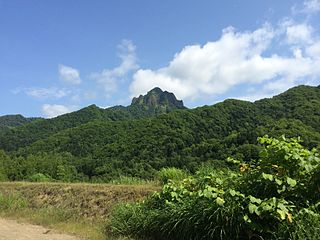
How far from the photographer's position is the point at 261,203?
5977 millimetres

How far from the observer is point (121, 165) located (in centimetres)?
3744

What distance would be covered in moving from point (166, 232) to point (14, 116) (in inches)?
7348

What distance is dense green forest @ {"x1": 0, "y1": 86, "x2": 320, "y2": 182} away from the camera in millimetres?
31094

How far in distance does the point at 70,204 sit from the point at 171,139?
37.0 m

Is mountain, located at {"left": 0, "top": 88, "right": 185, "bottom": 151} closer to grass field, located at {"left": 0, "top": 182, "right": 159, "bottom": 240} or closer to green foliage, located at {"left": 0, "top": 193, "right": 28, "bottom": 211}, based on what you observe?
green foliage, located at {"left": 0, "top": 193, "right": 28, "bottom": 211}

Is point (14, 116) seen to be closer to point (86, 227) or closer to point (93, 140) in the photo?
point (93, 140)

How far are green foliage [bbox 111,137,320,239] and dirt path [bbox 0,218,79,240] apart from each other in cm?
251

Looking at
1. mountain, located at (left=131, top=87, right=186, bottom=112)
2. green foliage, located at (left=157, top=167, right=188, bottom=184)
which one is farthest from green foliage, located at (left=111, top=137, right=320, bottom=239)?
mountain, located at (left=131, top=87, right=186, bottom=112)

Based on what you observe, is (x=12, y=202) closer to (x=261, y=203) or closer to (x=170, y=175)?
(x=170, y=175)

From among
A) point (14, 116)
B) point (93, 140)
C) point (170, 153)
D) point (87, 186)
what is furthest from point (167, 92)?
point (87, 186)

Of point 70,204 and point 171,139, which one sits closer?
point 70,204

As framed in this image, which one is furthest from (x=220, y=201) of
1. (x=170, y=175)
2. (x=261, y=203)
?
(x=170, y=175)

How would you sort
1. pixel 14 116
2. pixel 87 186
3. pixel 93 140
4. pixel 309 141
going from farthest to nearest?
pixel 14 116
pixel 93 140
pixel 309 141
pixel 87 186

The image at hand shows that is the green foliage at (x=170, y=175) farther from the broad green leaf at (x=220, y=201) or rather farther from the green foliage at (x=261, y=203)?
the broad green leaf at (x=220, y=201)
